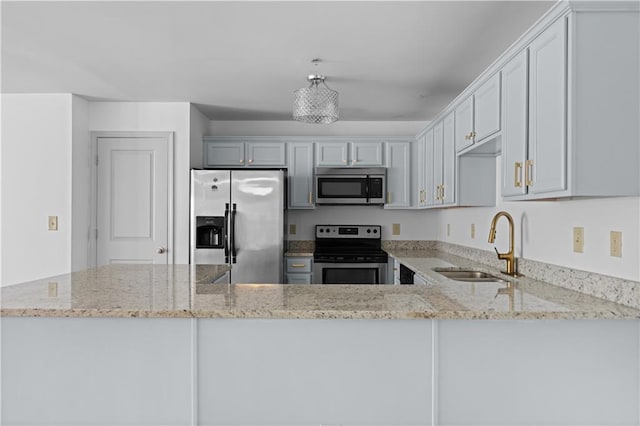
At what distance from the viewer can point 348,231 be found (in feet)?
16.5

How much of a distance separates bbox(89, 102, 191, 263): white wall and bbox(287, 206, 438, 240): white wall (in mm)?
1261

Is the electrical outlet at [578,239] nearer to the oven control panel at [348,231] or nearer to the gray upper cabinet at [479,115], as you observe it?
the gray upper cabinet at [479,115]

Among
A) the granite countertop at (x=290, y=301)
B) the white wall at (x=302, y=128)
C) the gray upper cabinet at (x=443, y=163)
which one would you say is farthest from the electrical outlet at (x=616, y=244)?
the white wall at (x=302, y=128)

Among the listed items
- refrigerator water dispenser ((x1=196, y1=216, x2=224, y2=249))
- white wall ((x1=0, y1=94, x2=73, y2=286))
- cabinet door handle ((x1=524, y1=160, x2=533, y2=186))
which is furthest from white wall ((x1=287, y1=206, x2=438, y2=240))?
cabinet door handle ((x1=524, y1=160, x2=533, y2=186))

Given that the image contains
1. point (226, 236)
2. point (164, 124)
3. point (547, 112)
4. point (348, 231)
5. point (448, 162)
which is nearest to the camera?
point (547, 112)

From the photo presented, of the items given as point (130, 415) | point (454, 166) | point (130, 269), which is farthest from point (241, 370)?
point (454, 166)

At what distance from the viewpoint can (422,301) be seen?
166 cm

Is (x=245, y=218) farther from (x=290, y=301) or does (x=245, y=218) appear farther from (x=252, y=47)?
(x=290, y=301)

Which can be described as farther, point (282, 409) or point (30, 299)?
point (30, 299)

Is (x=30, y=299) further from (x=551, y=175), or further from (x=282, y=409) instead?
(x=551, y=175)

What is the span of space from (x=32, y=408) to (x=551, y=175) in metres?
2.12

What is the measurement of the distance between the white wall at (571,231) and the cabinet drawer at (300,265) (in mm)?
1750

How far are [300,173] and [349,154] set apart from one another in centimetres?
56

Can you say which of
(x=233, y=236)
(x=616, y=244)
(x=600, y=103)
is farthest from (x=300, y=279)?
(x=600, y=103)
